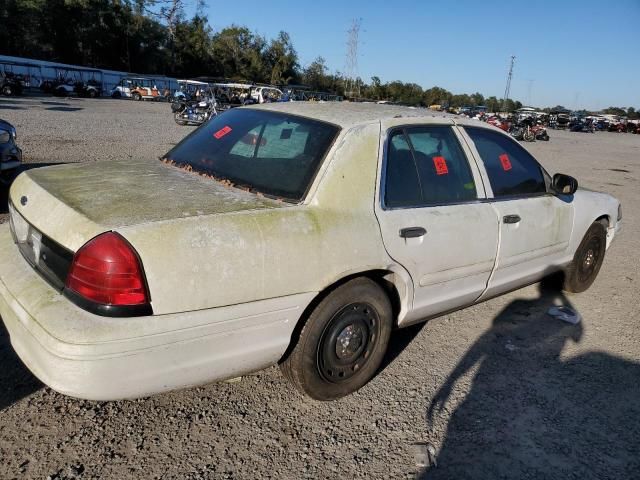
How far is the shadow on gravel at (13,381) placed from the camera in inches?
Result: 103

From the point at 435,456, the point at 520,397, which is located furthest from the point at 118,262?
the point at 520,397

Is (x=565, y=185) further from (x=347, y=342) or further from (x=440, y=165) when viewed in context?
(x=347, y=342)

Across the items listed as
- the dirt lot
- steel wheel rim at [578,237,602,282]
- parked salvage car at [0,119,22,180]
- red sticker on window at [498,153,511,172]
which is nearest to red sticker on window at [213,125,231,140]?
the dirt lot

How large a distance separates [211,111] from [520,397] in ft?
69.7

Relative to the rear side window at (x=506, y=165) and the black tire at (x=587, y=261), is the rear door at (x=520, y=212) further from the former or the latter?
the black tire at (x=587, y=261)

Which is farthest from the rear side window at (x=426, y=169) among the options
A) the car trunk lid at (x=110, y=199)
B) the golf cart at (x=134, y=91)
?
the golf cart at (x=134, y=91)

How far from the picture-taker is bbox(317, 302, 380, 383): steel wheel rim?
2.69 meters

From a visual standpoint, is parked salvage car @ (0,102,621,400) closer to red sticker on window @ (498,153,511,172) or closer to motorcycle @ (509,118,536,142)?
red sticker on window @ (498,153,511,172)

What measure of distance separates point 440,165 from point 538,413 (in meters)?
1.57

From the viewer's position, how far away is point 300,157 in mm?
2771

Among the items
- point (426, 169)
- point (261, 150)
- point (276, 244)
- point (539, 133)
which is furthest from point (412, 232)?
point (539, 133)

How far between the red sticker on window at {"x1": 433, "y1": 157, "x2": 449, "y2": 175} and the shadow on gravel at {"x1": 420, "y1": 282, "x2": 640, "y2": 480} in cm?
128

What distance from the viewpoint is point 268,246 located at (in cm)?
228

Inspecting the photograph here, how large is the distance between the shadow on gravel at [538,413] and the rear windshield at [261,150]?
1517 mm
